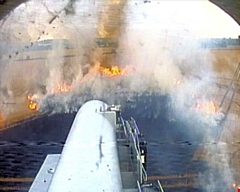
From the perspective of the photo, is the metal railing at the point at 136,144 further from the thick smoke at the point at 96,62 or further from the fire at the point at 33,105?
the fire at the point at 33,105

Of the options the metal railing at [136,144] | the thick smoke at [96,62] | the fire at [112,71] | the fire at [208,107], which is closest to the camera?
the metal railing at [136,144]

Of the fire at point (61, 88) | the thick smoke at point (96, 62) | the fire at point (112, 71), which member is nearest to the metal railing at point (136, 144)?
the thick smoke at point (96, 62)

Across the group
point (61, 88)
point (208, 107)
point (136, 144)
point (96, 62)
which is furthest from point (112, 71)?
point (208, 107)

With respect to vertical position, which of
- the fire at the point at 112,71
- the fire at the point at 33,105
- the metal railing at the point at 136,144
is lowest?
the metal railing at the point at 136,144

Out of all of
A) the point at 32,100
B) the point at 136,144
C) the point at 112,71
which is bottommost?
the point at 136,144

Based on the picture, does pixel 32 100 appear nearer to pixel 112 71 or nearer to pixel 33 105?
pixel 33 105

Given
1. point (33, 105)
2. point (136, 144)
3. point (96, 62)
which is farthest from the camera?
point (33, 105)
